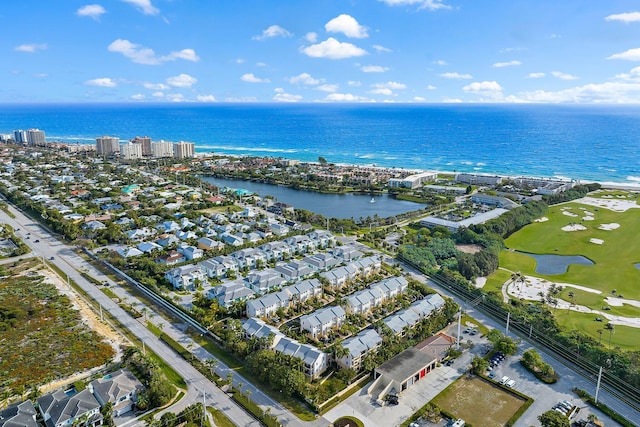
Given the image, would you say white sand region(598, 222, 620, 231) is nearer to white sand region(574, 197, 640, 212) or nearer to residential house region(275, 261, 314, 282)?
white sand region(574, 197, 640, 212)

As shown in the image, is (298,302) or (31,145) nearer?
(298,302)

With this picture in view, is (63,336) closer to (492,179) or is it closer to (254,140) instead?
(492,179)

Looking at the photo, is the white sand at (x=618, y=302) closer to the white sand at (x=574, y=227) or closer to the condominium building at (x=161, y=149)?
the white sand at (x=574, y=227)

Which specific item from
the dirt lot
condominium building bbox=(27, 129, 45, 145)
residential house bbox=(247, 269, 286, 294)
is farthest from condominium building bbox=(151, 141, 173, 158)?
residential house bbox=(247, 269, 286, 294)

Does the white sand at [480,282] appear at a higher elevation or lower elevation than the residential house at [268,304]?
lower

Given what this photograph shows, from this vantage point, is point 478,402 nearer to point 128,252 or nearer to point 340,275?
point 340,275

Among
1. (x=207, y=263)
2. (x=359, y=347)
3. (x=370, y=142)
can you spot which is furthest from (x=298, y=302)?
(x=370, y=142)

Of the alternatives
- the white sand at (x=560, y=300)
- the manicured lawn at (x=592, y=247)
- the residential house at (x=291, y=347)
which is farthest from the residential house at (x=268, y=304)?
the manicured lawn at (x=592, y=247)
